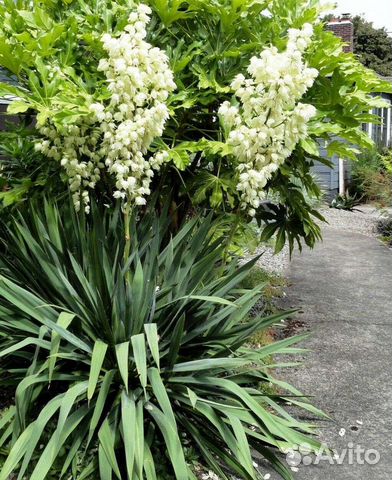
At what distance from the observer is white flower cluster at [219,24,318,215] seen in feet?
9.96

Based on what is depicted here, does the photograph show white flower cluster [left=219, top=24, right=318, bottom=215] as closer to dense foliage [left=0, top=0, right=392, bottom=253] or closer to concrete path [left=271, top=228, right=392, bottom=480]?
dense foliage [left=0, top=0, right=392, bottom=253]

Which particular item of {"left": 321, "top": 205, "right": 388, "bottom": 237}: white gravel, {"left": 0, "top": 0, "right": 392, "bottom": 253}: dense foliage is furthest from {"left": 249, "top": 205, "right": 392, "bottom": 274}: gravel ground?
{"left": 0, "top": 0, "right": 392, "bottom": 253}: dense foliage

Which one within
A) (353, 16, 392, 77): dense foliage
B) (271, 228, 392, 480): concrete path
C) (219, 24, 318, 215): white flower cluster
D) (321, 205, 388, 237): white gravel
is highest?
(353, 16, 392, 77): dense foliage

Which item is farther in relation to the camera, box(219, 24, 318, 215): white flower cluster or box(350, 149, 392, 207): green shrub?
box(350, 149, 392, 207): green shrub

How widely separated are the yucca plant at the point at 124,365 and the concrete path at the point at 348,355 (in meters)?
0.39

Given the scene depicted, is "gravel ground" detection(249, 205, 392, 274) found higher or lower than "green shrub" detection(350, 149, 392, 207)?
lower

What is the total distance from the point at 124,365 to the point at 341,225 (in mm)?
10950

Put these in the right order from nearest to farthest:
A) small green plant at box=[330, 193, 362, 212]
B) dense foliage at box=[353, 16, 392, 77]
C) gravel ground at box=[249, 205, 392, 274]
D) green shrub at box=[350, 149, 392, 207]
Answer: gravel ground at box=[249, 205, 392, 274] < green shrub at box=[350, 149, 392, 207] < small green plant at box=[330, 193, 362, 212] < dense foliage at box=[353, 16, 392, 77]

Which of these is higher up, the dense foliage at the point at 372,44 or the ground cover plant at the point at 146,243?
the dense foliage at the point at 372,44

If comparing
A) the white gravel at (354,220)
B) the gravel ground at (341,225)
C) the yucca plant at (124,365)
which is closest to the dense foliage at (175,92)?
the yucca plant at (124,365)

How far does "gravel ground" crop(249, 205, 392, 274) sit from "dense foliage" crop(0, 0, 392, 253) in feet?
10.9

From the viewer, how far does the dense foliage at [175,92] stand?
3.33m

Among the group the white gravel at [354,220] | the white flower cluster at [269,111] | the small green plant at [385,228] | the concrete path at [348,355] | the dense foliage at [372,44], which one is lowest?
the white gravel at [354,220]

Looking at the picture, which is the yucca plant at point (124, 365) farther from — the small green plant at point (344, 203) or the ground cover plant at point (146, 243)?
the small green plant at point (344, 203)
